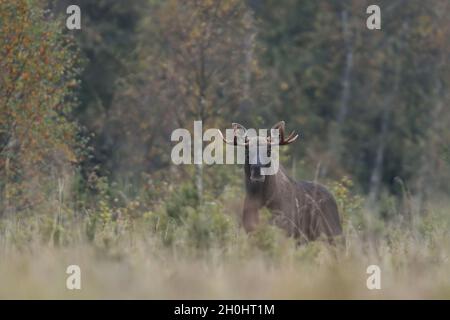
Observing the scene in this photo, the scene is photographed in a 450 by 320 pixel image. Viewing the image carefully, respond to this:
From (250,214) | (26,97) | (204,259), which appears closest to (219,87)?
(26,97)

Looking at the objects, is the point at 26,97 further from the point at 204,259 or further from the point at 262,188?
the point at 204,259

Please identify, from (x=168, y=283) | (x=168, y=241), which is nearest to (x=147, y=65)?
(x=168, y=241)

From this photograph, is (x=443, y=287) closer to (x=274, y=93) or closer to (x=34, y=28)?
(x=34, y=28)

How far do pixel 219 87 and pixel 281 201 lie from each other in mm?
10250

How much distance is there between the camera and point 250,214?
14859mm

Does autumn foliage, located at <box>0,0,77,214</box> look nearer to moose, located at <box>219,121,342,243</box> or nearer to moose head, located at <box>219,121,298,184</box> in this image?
moose head, located at <box>219,121,298,184</box>

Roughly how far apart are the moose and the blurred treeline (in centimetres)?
387

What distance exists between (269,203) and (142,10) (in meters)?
17.4

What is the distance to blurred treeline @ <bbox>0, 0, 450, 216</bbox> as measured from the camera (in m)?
18.5

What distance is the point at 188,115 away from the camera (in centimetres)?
2542

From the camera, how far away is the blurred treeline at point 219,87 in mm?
18531

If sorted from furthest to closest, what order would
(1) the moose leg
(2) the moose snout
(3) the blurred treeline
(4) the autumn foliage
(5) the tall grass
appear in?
(3) the blurred treeline
(4) the autumn foliage
(2) the moose snout
(1) the moose leg
(5) the tall grass

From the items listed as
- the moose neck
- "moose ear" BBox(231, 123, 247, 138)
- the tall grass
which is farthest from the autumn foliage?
the moose neck

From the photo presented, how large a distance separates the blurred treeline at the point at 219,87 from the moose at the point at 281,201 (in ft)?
12.7
